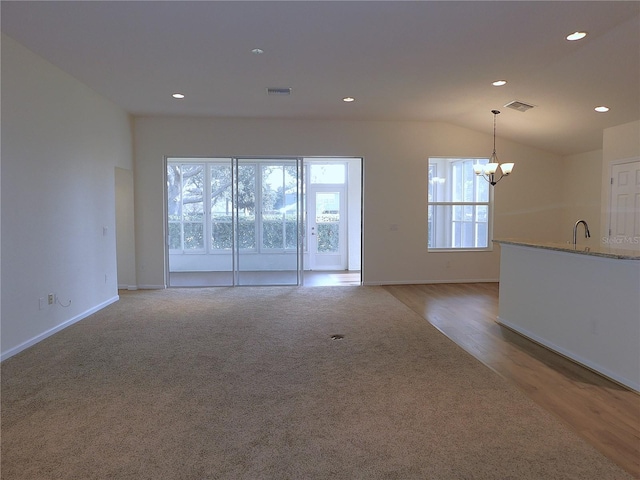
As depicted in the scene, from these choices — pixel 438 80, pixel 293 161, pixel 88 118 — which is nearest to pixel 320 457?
pixel 438 80

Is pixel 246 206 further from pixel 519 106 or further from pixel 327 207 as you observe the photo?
pixel 519 106

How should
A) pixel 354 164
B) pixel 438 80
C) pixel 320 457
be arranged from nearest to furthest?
pixel 320 457 < pixel 438 80 < pixel 354 164

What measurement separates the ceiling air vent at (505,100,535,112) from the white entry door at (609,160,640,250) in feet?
4.94

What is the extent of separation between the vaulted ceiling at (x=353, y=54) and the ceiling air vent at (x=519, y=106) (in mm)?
104

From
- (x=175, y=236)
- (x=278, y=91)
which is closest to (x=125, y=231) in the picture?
(x=175, y=236)

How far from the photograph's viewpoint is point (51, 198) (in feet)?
13.7

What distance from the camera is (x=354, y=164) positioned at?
895cm

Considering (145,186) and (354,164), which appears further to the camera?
(354,164)

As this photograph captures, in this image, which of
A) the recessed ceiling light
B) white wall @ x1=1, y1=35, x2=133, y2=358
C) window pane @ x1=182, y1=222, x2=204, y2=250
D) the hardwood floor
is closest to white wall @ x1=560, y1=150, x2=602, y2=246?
the hardwood floor

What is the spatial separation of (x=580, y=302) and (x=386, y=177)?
4.04 metres

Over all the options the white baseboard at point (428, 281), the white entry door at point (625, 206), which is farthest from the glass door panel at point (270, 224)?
the white entry door at point (625, 206)

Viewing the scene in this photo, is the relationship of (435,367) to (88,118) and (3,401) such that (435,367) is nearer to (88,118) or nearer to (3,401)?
(3,401)

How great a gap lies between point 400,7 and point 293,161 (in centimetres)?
411

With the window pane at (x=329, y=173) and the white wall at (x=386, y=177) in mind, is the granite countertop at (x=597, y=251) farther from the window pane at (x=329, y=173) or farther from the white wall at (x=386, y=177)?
the window pane at (x=329, y=173)
